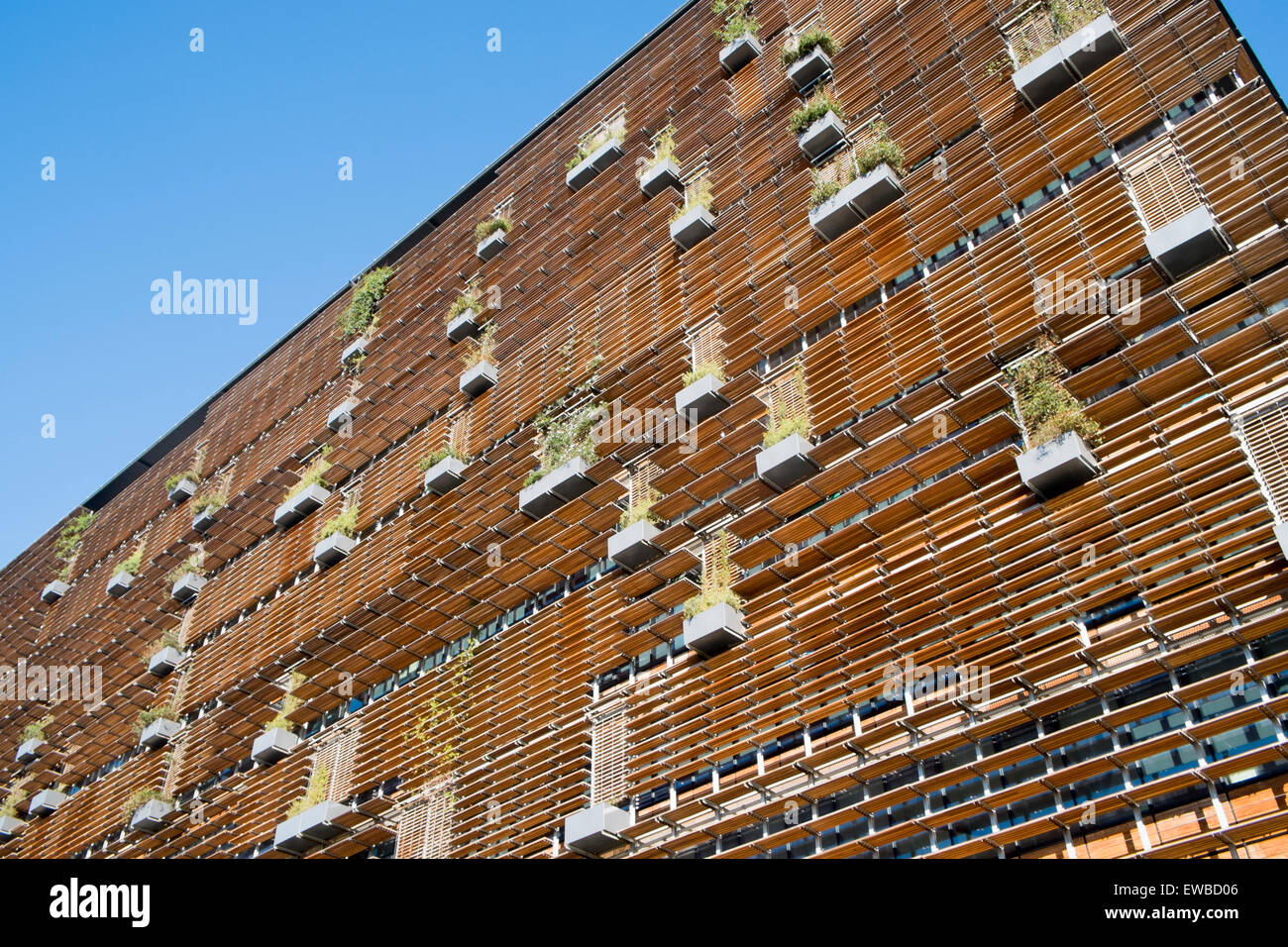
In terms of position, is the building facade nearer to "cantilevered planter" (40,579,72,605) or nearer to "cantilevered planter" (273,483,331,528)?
"cantilevered planter" (273,483,331,528)

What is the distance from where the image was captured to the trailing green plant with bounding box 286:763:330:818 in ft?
63.3

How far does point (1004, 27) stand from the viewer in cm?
1711

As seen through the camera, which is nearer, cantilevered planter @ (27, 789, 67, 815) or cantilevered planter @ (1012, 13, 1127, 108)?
cantilevered planter @ (1012, 13, 1127, 108)

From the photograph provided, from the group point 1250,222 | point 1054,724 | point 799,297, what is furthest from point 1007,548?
point 799,297

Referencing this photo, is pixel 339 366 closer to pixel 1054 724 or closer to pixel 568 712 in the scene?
pixel 568 712

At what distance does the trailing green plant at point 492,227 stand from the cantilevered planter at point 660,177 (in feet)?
17.4

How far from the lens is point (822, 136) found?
18.6 metres

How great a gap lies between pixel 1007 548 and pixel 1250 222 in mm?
4627

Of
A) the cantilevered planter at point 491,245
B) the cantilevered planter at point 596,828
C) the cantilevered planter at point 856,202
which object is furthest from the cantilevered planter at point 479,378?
the cantilevered planter at point 596,828

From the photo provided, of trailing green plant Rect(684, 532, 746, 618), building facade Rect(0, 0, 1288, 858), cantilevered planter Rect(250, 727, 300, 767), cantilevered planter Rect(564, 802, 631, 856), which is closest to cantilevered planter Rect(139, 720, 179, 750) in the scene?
building facade Rect(0, 0, 1288, 858)

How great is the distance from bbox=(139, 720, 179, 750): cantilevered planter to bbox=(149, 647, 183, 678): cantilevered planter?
1897 mm

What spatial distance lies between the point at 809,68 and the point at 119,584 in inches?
908

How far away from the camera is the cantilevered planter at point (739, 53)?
2205 cm

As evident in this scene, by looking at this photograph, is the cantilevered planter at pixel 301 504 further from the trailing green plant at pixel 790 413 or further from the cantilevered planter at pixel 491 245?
the trailing green plant at pixel 790 413
